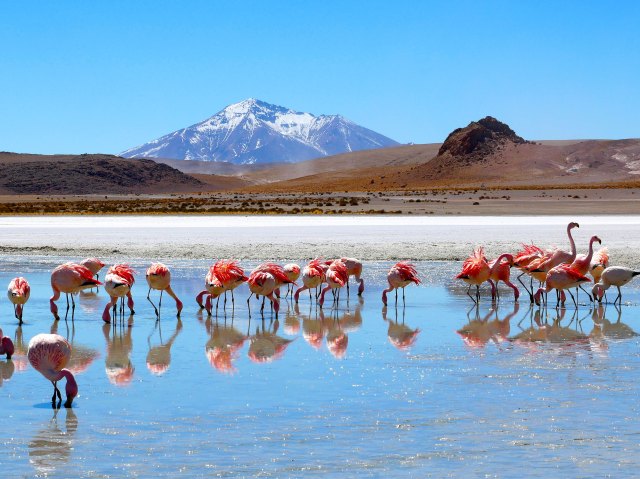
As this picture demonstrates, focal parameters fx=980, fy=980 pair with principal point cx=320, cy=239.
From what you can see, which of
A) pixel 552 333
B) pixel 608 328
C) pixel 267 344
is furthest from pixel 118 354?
pixel 608 328

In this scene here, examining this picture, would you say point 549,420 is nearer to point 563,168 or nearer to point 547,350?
point 547,350

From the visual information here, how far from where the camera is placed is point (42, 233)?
28.7 meters

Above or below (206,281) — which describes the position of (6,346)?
below

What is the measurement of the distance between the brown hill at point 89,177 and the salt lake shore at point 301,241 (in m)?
120

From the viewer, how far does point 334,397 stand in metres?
7.19

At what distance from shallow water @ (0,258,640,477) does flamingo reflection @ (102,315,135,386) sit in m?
0.02

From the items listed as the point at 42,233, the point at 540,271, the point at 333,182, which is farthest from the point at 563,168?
the point at 540,271

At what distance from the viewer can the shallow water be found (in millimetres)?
5562

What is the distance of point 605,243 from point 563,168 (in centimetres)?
12428

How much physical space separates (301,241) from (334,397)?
1666 cm

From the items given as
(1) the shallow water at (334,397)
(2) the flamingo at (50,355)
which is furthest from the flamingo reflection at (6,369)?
(2) the flamingo at (50,355)

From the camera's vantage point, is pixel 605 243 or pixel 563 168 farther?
pixel 563 168

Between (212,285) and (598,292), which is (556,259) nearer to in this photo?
(598,292)

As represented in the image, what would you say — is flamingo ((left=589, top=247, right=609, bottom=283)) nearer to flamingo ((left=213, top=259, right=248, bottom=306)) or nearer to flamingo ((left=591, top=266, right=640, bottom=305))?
flamingo ((left=591, top=266, right=640, bottom=305))
